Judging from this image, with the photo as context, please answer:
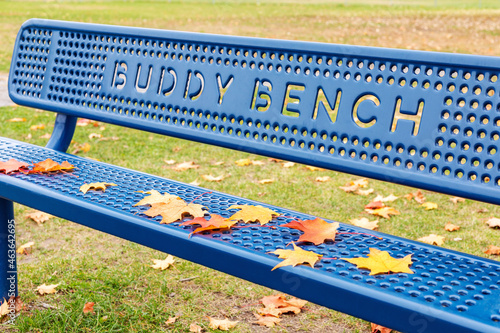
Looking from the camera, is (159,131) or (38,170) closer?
(38,170)

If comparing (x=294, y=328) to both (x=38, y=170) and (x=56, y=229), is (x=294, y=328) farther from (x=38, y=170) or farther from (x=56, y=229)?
(x=56, y=229)

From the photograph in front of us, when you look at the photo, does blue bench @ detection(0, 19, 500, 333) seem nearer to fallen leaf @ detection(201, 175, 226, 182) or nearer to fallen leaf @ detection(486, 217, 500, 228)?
fallen leaf @ detection(201, 175, 226, 182)

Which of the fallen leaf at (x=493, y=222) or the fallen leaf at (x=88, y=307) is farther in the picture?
the fallen leaf at (x=493, y=222)

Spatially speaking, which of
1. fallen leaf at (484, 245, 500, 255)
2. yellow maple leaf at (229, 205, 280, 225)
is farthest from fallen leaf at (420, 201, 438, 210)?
yellow maple leaf at (229, 205, 280, 225)

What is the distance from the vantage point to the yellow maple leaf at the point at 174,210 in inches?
69.6

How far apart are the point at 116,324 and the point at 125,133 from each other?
2.94 meters

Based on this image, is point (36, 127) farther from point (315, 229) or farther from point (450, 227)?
point (315, 229)

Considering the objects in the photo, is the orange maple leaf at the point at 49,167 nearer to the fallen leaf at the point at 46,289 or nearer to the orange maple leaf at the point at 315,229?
the fallen leaf at the point at 46,289

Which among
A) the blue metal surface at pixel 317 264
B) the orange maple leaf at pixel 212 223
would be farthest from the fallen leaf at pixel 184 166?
the orange maple leaf at pixel 212 223

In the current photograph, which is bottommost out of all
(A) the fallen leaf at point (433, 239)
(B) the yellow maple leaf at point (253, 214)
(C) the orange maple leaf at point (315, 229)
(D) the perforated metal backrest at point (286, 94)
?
(A) the fallen leaf at point (433, 239)

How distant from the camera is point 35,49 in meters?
2.78

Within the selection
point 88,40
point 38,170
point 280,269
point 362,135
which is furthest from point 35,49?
point 280,269

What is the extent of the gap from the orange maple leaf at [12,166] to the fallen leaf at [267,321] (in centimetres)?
109

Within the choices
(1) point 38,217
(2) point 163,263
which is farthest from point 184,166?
(2) point 163,263
